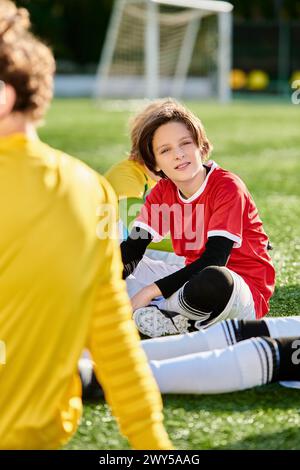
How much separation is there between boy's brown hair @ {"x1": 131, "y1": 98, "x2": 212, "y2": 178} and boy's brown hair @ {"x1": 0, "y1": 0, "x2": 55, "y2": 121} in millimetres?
1413

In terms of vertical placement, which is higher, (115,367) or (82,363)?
(115,367)

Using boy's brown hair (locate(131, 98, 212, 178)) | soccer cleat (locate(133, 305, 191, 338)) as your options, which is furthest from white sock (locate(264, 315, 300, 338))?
boy's brown hair (locate(131, 98, 212, 178))

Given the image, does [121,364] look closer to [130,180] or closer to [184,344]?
[184,344]

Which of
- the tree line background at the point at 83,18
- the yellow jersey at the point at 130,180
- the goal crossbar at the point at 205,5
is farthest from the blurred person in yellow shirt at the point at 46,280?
the tree line background at the point at 83,18

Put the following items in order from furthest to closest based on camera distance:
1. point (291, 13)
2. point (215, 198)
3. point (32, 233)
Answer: point (291, 13), point (215, 198), point (32, 233)

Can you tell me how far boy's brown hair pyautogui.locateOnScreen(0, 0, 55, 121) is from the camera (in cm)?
154

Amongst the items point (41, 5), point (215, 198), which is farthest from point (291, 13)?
point (215, 198)

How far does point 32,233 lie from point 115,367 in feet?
0.96

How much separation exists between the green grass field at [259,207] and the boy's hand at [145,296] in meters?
0.56

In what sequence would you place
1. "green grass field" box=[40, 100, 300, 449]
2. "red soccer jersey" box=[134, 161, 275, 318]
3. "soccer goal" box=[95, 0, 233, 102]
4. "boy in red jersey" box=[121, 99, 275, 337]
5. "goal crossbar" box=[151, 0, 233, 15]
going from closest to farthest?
"green grass field" box=[40, 100, 300, 449] < "boy in red jersey" box=[121, 99, 275, 337] < "red soccer jersey" box=[134, 161, 275, 318] < "goal crossbar" box=[151, 0, 233, 15] < "soccer goal" box=[95, 0, 233, 102]

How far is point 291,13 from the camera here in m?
24.0

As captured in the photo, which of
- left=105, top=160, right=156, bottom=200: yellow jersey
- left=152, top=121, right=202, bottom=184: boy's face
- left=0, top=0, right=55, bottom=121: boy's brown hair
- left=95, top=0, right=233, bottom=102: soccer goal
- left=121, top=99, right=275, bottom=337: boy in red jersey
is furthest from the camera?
left=95, top=0, right=233, bottom=102: soccer goal

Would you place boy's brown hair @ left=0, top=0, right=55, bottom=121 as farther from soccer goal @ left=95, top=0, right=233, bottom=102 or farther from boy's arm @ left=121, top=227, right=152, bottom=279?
soccer goal @ left=95, top=0, right=233, bottom=102
